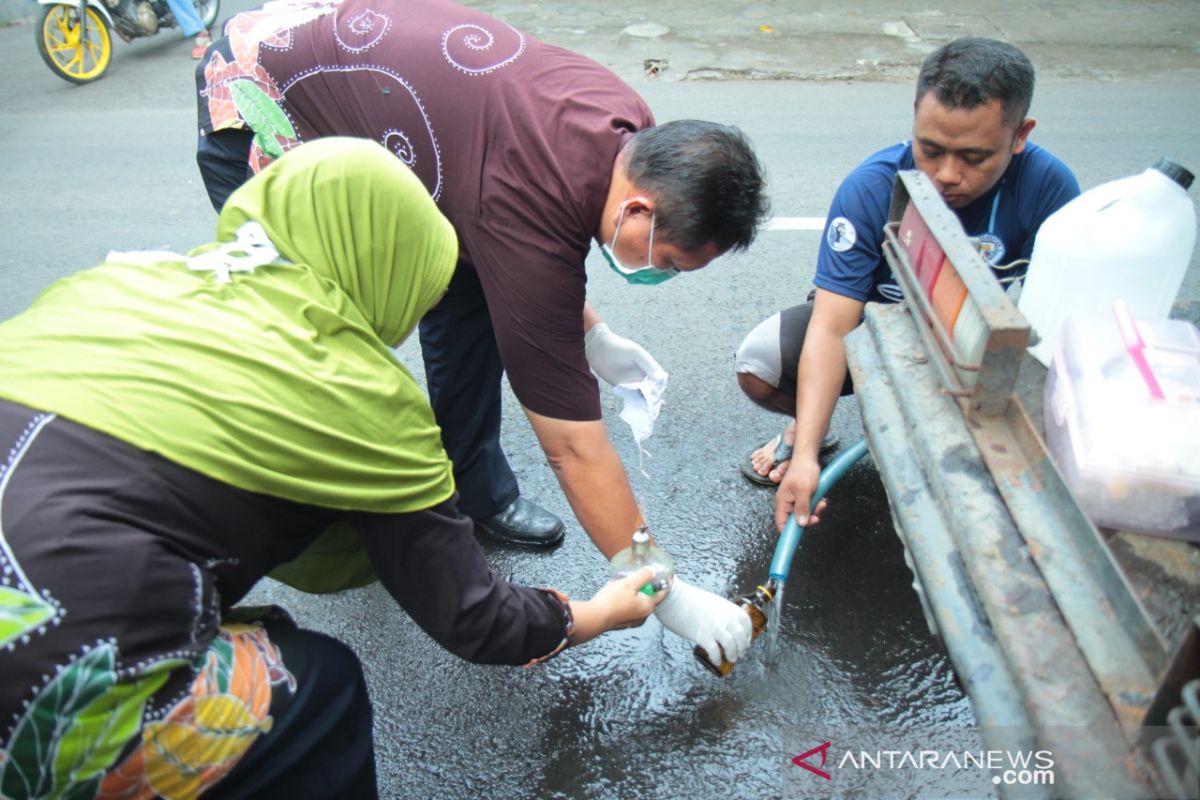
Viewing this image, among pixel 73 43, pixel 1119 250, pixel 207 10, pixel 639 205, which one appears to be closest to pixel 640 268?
pixel 639 205

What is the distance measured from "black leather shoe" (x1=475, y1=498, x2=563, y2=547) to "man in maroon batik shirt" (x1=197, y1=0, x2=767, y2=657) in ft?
1.97

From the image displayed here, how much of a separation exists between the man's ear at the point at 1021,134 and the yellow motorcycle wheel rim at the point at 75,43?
6325 millimetres

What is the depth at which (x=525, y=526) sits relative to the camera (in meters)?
2.50

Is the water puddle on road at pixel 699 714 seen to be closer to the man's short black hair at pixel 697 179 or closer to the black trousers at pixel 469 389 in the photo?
the black trousers at pixel 469 389

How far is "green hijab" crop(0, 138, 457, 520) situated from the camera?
1.14 m

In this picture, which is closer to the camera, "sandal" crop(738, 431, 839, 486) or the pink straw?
the pink straw

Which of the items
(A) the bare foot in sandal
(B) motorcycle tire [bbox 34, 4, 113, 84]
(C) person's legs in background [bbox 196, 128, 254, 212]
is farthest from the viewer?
(B) motorcycle tire [bbox 34, 4, 113, 84]

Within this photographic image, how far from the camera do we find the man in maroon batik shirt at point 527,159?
1.71 metres

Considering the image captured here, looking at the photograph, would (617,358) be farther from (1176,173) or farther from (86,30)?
(86,30)

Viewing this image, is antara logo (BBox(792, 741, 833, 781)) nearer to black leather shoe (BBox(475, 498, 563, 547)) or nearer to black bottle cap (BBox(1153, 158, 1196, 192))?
black leather shoe (BBox(475, 498, 563, 547))

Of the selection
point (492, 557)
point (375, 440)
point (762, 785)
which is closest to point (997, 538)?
point (375, 440)

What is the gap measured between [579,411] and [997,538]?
86cm

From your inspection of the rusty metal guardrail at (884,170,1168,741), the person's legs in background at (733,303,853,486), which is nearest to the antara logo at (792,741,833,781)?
the person's legs in background at (733,303,853,486)

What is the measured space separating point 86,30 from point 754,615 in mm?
6506
